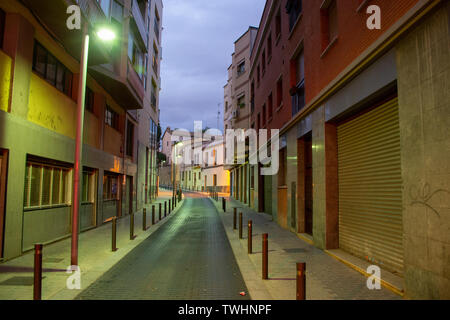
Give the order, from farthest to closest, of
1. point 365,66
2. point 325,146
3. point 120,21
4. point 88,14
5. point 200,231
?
point 120,21 → point 200,231 → point 88,14 → point 325,146 → point 365,66

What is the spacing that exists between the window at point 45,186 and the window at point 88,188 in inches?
68.2

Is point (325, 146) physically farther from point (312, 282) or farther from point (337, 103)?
point (312, 282)

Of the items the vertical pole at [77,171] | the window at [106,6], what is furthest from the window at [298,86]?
the vertical pole at [77,171]

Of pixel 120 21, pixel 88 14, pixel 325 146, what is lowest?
pixel 325 146

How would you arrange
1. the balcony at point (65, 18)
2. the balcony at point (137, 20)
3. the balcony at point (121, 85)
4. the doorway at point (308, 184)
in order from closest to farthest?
the balcony at point (65, 18) < the doorway at point (308, 184) < the balcony at point (121, 85) < the balcony at point (137, 20)

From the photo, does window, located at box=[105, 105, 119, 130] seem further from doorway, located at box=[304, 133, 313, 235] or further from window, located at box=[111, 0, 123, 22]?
doorway, located at box=[304, 133, 313, 235]

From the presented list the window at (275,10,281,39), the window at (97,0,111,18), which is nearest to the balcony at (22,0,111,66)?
the window at (97,0,111,18)

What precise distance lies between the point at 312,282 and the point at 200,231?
295 inches

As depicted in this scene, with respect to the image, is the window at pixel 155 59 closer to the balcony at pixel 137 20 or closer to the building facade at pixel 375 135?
the balcony at pixel 137 20

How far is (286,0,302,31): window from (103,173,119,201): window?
11.0 metres

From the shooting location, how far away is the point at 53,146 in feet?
31.0

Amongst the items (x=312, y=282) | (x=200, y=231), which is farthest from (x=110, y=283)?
(x=200, y=231)

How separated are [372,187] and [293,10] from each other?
31.3 feet

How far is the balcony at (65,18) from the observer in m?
8.03
